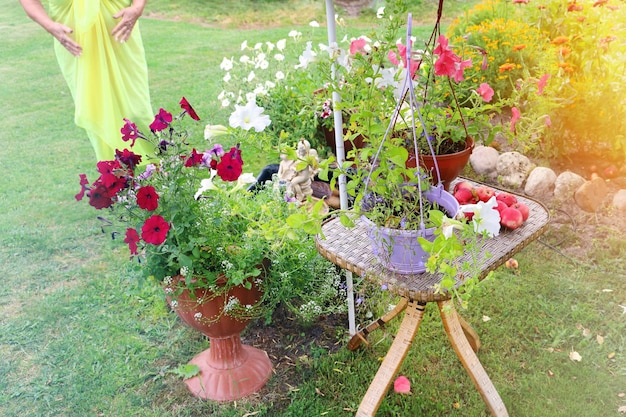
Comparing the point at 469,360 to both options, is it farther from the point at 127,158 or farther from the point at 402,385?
the point at 127,158

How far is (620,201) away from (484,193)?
1.58 metres

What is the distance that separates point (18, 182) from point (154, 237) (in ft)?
9.77

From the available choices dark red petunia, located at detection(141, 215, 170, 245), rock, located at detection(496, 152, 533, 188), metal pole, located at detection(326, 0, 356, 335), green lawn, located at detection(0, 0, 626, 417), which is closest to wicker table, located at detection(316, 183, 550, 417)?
metal pole, located at detection(326, 0, 356, 335)

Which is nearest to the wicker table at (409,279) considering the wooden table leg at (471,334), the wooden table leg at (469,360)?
the wooden table leg at (469,360)

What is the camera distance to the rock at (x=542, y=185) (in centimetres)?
343

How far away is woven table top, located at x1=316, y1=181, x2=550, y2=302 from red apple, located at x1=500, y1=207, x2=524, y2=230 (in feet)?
0.11

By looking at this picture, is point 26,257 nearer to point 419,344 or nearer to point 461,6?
point 419,344

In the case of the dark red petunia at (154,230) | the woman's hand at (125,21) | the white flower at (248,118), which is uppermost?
the woman's hand at (125,21)

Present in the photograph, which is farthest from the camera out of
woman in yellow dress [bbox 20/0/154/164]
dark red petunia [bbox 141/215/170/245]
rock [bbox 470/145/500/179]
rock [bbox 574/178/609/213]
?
rock [bbox 470/145/500/179]

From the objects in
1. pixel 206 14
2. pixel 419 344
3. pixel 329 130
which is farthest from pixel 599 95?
pixel 206 14

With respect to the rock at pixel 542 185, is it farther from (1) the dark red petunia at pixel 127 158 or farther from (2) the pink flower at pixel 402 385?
(1) the dark red petunia at pixel 127 158

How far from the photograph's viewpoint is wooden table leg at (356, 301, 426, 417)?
6.28 ft

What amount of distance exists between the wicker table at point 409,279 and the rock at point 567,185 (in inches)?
55.3

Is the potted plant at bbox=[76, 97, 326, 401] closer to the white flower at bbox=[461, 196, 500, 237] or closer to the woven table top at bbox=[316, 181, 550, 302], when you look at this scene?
the woven table top at bbox=[316, 181, 550, 302]
